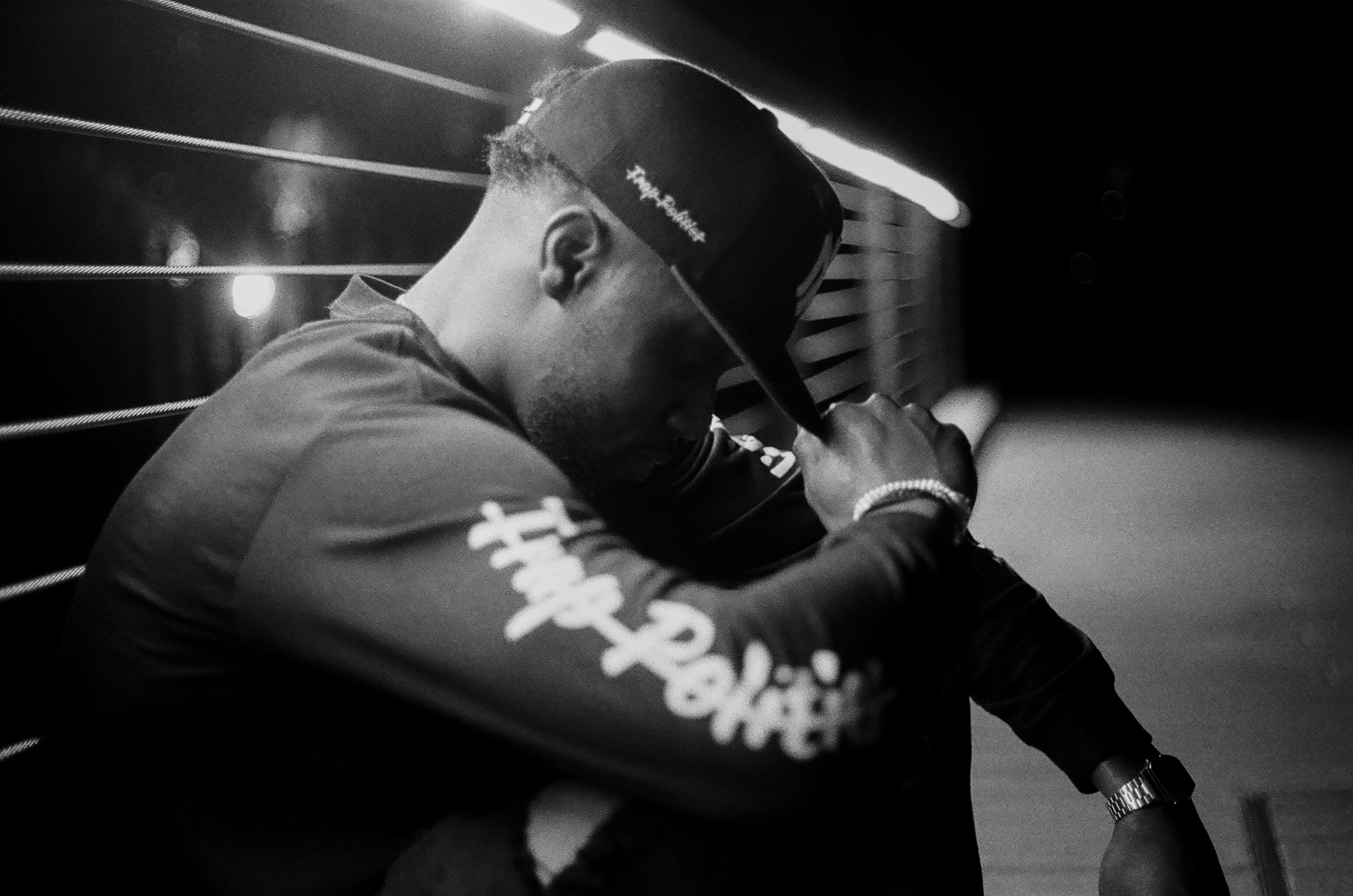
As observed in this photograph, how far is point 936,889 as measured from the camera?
152 centimetres

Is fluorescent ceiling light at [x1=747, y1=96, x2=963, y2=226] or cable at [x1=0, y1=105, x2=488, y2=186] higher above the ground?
cable at [x1=0, y1=105, x2=488, y2=186]

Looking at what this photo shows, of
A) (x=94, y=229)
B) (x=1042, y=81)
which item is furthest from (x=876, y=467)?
(x=1042, y=81)

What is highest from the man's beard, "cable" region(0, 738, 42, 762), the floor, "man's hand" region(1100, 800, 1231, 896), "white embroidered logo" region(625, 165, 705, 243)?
"white embroidered logo" region(625, 165, 705, 243)

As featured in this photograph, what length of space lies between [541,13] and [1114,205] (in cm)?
1536

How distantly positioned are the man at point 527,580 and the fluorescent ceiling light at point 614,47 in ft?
1.26

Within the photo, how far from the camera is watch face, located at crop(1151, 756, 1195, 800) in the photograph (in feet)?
5.58

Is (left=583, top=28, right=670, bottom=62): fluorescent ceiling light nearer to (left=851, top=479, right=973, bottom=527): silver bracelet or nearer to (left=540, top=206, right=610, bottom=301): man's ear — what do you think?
(left=540, top=206, right=610, bottom=301): man's ear

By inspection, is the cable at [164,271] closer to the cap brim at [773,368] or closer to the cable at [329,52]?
the cable at [329,52]

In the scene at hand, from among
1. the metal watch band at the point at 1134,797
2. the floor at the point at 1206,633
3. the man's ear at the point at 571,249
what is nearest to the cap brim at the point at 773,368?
the man's ear at the point at 571,249

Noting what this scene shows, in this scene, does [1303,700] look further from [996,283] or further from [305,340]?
[996,283]

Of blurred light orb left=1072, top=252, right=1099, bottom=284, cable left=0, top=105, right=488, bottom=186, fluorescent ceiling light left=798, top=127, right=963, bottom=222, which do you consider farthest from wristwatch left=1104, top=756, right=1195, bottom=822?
blurred light orb left=1072, top=252, right=1099, bottom=284

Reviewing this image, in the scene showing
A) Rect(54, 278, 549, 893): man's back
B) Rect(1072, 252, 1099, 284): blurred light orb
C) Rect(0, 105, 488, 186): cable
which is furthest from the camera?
Rect(1072, 252, 1099, 284): blurred light orb

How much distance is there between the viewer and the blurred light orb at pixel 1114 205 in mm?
15797

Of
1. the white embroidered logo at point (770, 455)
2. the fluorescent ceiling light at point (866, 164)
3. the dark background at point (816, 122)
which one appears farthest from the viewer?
the dark background at point (816, 122)
